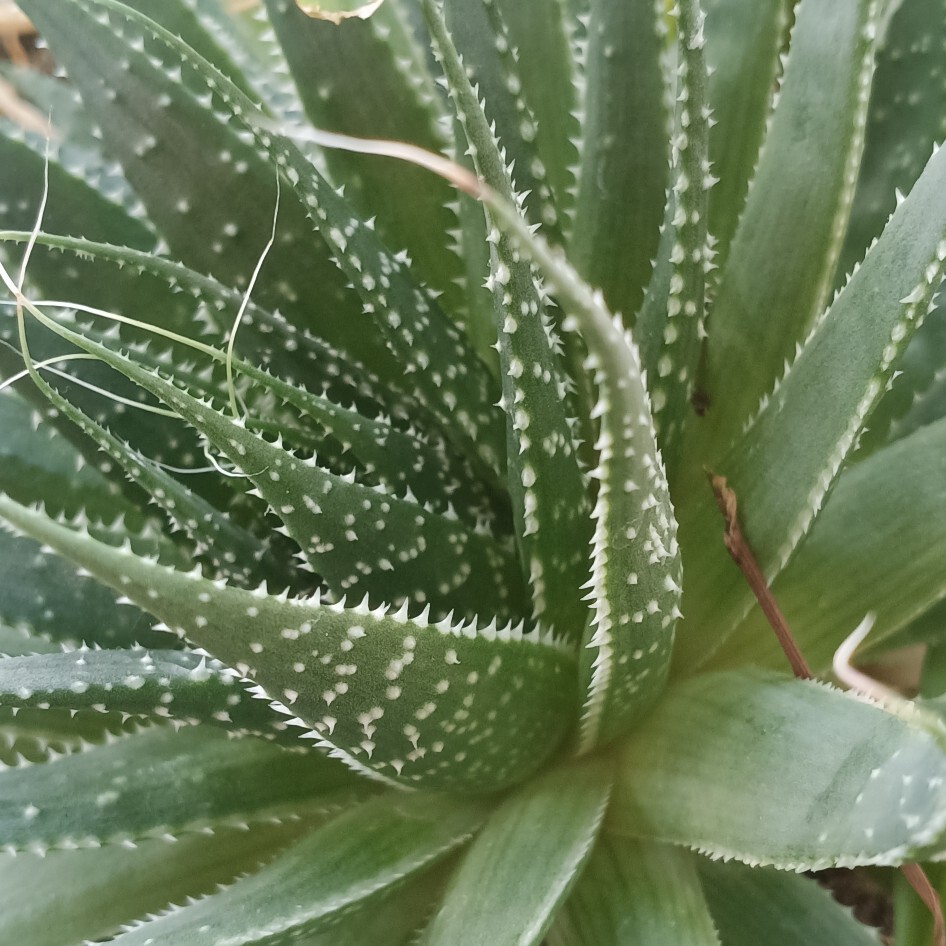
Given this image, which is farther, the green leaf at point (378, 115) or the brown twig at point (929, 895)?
the green leaf at point (378, 115)

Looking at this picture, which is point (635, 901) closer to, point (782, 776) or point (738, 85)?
point (782, 776)

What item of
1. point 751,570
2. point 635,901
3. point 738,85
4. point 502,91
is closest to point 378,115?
point 502,91

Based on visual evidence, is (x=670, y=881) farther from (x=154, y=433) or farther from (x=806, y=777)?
(x=154, y=433)

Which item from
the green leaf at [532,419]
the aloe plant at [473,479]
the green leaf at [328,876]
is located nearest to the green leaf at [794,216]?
the aloe plant at [473,479]

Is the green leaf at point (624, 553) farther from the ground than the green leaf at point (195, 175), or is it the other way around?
the green leaf at point (195, 175)

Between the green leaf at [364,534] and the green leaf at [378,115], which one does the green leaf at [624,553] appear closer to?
A: the green leaf at [364,534]

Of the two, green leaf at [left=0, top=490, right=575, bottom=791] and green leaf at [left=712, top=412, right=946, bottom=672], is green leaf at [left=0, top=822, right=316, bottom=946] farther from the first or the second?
green leaf at [left=712, top=412, right=946, bottom=672]

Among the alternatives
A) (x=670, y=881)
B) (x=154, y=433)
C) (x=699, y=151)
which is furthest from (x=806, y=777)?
(x=154, y=433)
